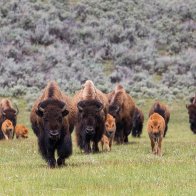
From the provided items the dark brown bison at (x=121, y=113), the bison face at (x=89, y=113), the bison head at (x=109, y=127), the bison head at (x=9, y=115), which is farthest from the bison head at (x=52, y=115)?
the bison head at (x=9, y=115)

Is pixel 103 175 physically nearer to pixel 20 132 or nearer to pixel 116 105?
pixel 116 105

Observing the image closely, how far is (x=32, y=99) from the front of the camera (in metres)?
35.4

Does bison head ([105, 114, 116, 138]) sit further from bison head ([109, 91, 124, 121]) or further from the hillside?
the hillside

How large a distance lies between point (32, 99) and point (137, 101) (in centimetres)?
577

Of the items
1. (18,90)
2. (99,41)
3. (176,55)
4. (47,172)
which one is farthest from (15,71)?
(47,172)

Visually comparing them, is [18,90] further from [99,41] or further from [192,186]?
[192,186]

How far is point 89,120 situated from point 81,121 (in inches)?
27.5

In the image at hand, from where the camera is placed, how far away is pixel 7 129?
82.2 ft

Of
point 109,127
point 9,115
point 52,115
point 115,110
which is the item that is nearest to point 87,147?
point 109,127

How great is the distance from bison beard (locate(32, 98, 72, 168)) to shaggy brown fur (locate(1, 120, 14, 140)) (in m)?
10.5

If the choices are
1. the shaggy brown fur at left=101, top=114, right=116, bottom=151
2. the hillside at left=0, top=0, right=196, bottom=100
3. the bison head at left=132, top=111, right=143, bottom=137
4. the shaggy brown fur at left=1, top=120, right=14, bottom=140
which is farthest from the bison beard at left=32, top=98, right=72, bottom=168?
the hillside at left=0, top=0, right=196, bottom=100

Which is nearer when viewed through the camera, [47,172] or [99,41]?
[47,172]

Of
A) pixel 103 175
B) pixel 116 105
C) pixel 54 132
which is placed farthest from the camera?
pixel 116 105

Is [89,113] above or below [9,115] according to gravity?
below
